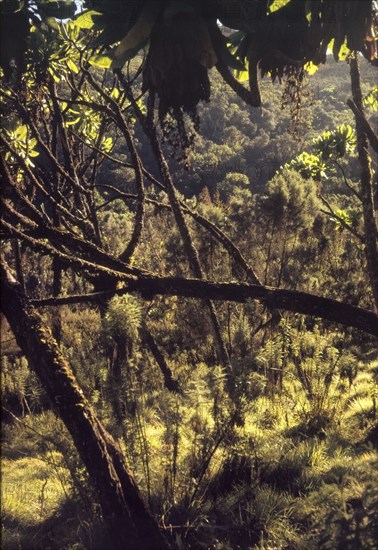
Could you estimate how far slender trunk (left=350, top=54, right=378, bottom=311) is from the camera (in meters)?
4.22

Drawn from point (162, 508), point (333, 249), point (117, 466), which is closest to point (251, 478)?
point (162, 508)

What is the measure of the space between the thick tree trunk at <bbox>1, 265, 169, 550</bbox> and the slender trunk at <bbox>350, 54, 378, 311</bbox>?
263cm

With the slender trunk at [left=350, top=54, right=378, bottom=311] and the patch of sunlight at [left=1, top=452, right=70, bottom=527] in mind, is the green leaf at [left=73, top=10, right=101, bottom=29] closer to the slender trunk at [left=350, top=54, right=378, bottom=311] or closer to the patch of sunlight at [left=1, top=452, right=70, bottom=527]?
the slender trunk at [left=350, top=54, right=378, bottom=311]

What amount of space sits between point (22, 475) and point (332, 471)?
3235 millimetres

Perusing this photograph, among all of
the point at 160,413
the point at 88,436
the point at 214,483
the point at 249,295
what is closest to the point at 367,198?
the point at 249,295

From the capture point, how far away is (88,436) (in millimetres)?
2258

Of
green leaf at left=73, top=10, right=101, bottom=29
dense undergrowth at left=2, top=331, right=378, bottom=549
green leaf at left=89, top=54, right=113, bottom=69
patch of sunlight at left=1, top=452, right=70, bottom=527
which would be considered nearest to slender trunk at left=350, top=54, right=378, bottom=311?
dense undergrowth at left=2, top=331, right=378, bottom=549

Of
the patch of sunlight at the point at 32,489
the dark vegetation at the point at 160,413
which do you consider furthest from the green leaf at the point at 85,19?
the patch of sunlight at the point at 32,489

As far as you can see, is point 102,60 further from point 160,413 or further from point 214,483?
point 214,483

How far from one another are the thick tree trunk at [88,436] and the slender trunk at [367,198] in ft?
8.63

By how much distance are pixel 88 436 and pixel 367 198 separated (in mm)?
3283

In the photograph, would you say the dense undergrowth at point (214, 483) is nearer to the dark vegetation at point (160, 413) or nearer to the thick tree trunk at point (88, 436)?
the dark vegetation at point (160, 413)

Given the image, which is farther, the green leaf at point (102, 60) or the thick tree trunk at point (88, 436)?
the green leaf at point (102, 60)

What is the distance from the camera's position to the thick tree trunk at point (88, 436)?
7.41ft
